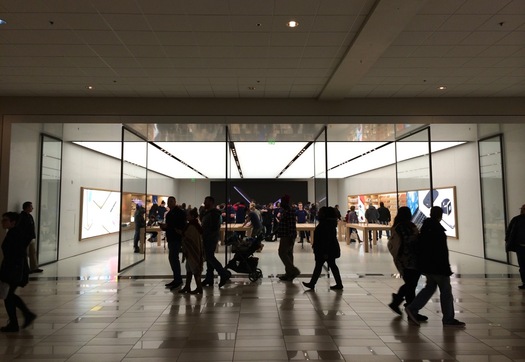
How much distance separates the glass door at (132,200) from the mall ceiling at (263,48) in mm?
1538

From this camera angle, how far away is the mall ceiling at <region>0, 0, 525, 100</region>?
185 inches

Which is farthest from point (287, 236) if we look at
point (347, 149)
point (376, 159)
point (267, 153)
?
point (376, 159)

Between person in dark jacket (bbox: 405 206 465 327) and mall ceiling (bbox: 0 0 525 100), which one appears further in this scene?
mall ceiling (bbox: 0 0 525 100)

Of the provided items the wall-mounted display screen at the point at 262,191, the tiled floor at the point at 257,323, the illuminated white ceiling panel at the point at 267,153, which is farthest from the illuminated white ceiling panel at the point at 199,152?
the wall-mounted display screen at the point at 262,191

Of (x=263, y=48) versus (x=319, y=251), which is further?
(x=319, y=251)

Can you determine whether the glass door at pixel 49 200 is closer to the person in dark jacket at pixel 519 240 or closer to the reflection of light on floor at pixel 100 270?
the reflection of light on floor at pixel 100 270

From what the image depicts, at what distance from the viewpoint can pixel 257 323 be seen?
463 centimetres

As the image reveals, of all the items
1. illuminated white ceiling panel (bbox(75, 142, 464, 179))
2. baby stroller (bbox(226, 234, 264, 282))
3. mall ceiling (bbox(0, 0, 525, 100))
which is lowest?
baby stroller (bbox(226, 234, 264, 282))

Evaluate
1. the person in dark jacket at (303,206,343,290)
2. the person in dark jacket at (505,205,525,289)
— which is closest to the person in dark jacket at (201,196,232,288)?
the person in dark jacket at (303,206,343,290)

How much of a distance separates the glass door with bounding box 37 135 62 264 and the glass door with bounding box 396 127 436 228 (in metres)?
9.66

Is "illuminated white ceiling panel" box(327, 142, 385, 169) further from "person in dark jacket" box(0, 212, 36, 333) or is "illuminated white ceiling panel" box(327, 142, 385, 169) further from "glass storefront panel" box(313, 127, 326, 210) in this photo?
"person in dark jacket" box(0, 212, 36, 333)

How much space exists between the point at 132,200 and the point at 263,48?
18.2 ft

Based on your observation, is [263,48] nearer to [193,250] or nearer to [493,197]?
[193,250]

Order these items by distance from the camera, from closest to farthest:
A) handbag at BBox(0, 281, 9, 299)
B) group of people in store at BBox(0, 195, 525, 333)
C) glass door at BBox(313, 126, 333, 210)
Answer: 1. handbag at BBox(0, 281, 9, 299)
2. group of people in store at BBox(0, 195, 525, 333)
3. glass door at BBox(313, 126, 333, 210)
